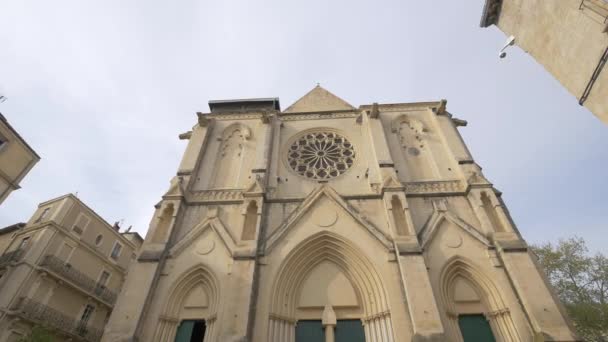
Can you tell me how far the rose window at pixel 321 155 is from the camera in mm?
13477

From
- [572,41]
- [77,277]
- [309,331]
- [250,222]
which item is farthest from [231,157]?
[572,41]

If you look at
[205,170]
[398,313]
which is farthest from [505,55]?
[205,170]

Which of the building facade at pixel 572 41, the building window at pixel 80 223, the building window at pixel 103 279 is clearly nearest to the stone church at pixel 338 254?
the building facade at pixel 572 41

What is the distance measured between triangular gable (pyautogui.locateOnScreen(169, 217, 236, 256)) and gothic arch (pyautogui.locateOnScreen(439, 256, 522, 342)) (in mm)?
6737

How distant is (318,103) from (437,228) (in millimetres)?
9240

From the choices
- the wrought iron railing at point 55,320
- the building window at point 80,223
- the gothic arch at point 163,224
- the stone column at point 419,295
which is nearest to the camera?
the stone column at point 419,295

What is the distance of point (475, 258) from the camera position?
32.1 feet

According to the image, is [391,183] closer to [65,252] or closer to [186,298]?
[186,298]

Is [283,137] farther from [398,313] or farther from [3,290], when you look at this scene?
[3,290]

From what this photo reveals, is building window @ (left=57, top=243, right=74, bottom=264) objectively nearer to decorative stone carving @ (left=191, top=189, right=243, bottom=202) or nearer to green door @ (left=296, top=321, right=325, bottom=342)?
decorative stone carving @ (left=191, top=189, right=243, bottom=202)

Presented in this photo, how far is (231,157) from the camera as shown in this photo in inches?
558

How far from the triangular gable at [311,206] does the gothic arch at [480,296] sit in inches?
78.2

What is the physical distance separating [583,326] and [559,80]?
12634mm

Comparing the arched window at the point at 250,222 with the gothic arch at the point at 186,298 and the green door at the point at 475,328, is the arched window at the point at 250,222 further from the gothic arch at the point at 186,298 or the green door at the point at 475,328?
the green door at the point at 475,328
